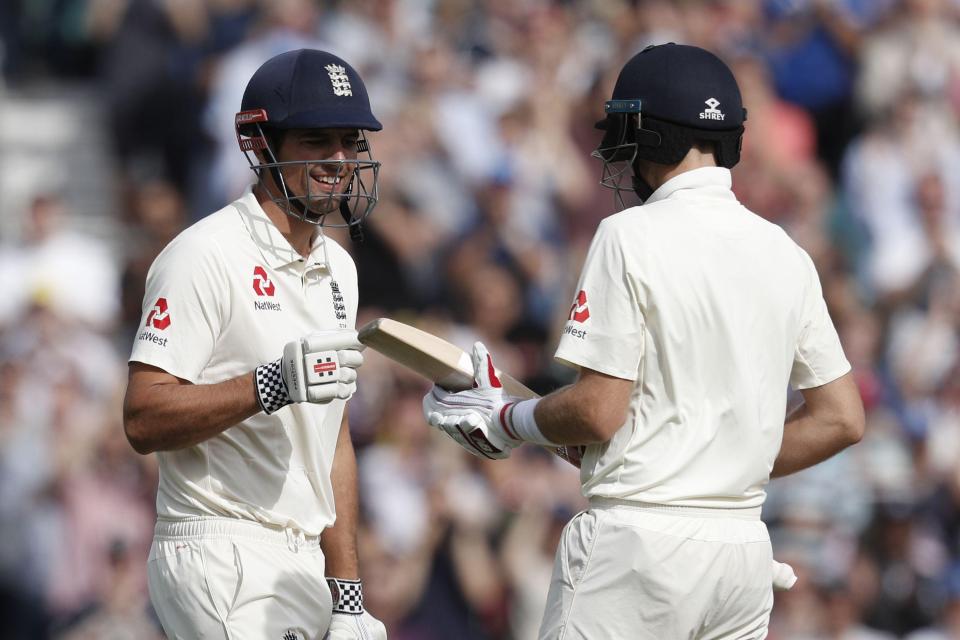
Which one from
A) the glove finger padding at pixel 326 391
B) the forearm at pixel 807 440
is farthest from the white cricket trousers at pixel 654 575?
the glove finger padding at pixel 326 391

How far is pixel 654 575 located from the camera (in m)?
3.76

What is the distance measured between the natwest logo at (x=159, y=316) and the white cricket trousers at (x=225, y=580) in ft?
1.87

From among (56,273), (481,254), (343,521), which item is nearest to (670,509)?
(343,521)

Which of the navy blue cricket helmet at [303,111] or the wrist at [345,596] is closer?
the navy blue cricket helmet at [303,111]

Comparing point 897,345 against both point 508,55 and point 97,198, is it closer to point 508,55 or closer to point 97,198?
point 508,55

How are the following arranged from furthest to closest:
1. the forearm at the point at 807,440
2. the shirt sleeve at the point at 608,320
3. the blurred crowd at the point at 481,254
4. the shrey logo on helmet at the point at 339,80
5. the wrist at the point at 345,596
→ the blurred crowd at the point at 481,254, the wrist at the point at 345,596, the shrey logo on helmet at the point at 339,80, the forearm at the point at 807,440, the shirt sleeve at the point at 608,320

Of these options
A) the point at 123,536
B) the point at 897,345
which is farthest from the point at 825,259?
the point at 123,536

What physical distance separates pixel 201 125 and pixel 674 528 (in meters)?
6.11

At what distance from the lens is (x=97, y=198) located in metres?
10.2

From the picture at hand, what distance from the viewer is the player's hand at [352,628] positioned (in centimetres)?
444

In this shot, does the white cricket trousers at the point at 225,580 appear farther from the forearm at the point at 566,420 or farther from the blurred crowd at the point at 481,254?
the blurred crowd at the point at 481,254

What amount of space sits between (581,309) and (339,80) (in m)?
1.14

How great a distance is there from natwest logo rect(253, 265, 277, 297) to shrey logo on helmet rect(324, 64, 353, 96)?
1.94 feet

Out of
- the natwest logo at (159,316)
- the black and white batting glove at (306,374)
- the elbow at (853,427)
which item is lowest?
the elbow at (853,427)
